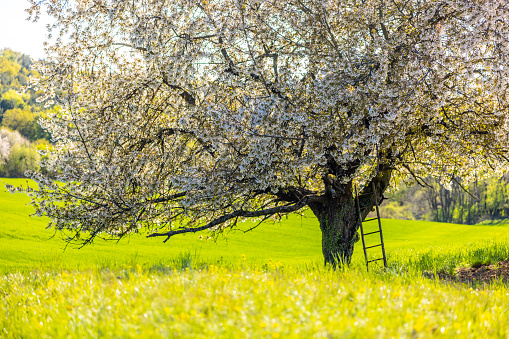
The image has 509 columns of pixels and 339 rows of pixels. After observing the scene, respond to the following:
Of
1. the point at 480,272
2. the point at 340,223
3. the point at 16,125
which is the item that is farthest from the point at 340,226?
the point at 16,125

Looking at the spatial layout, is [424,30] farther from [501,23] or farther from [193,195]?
[193,195]

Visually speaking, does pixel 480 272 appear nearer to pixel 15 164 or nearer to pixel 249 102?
pixel 249 102

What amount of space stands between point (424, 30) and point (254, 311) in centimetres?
687

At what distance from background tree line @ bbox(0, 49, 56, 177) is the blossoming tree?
2.78m

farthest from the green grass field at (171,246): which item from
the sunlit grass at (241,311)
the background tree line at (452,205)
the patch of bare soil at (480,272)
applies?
the background tree line at (452,205)

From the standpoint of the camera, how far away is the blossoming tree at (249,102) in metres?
7.83

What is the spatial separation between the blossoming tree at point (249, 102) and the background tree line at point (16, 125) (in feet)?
9.13

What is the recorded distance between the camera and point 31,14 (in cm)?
957

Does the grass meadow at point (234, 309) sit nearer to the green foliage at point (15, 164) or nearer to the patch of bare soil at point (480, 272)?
the patch of bare soil at point (480, 272)

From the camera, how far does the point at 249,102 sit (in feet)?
28.8

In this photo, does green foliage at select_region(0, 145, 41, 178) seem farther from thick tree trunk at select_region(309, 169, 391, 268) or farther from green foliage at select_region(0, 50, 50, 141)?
thick tree trunk at select_region(309, 169, 391, 268)

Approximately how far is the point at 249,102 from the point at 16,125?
9411 centimetres

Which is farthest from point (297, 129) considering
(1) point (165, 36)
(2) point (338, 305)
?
(2) point (338, 305)

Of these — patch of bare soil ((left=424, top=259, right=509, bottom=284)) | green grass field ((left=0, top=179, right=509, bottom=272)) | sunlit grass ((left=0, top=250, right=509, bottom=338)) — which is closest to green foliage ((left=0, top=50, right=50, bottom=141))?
green grass field ((left=0, top=179, right=509, bottom=272))
